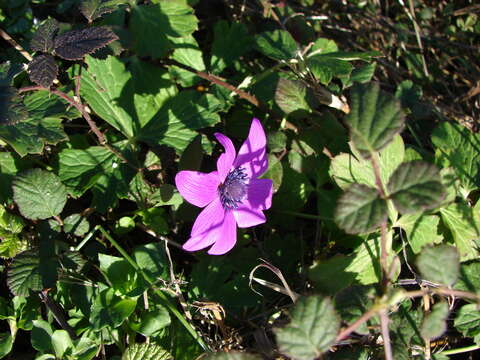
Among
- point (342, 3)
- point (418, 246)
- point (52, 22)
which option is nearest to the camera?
point (52, 22)

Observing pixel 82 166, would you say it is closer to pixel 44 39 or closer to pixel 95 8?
pixel 44 39

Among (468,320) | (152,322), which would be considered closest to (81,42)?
(152,322)

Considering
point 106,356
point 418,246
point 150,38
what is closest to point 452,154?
point 418,246

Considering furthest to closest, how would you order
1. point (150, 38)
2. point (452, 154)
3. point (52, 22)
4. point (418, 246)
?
1. point (150, 38)
2. point (452, 154)
3. point (418, 246)
4. point (52, 22)

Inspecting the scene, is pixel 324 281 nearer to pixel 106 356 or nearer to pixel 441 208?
pixel 441 208

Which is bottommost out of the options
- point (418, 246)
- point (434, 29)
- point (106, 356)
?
point (106, 356)

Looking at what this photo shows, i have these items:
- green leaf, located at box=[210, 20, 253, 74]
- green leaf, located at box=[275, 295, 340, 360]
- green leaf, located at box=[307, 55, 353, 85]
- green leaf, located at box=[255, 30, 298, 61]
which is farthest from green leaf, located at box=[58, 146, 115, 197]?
green leaf, located at box=[275, 295, 340, 360]

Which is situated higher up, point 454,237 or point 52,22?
point 52,22
